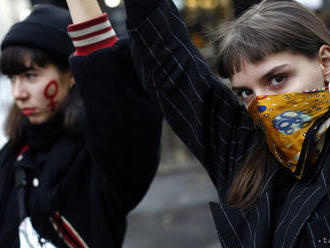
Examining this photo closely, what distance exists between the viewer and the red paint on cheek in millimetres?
2150

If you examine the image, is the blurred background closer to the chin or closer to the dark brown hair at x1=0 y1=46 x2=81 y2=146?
the dark brown hair at x1=0 y1=46 x2=81 y2=146

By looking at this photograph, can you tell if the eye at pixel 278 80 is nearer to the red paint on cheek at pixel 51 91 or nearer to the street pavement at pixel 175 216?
the red paint on cheek at pixel 51 91

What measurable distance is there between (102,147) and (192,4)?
8251mm

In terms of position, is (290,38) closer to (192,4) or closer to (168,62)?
(168,62)

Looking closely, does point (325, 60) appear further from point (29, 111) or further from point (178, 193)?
point (178, 193)

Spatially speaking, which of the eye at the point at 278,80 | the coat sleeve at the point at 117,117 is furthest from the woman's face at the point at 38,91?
the eye at the point at 278,80

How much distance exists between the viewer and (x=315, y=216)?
1.29m

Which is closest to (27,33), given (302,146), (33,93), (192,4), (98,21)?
(33,93)

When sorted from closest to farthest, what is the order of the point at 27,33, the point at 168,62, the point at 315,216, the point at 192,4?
the point at 315,216
the point at 168,62
the point at 27,33
the point at 192,4

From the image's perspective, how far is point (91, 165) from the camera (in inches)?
80.6

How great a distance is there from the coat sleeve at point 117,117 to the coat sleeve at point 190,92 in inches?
6.8

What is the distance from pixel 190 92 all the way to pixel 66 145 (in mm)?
787

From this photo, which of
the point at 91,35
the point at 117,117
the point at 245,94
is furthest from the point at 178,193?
the point at 245,94

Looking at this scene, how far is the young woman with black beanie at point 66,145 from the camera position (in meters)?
1.80
